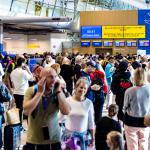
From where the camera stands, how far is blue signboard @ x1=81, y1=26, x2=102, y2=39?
3080 centimetres

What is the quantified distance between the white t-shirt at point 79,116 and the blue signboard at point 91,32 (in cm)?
2596

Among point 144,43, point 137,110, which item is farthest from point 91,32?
point 137,110

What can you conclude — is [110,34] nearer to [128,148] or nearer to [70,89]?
[70,89]

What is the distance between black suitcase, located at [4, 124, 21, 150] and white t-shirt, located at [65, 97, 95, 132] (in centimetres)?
194

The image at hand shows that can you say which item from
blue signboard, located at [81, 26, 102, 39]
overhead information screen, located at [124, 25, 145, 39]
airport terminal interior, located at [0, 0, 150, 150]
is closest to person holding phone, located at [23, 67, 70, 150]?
airport terminal interior, located at [0, 0, 150, 150]

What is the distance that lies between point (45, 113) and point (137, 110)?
234 centimetres

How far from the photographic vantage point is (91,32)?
3098 centimetres

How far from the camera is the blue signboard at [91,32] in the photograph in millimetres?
30797

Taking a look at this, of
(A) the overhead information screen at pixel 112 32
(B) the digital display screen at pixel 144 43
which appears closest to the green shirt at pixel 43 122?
(B) the digital display screen at pixel 144 43

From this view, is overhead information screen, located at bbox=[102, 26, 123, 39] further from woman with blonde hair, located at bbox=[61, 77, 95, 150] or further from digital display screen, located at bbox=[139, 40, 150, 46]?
woman with blonde hair, located at bbox=[61, 77, 95, 150]

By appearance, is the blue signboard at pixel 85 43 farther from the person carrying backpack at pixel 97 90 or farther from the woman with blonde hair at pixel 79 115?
the woman with blonde hair at pixel 79 115

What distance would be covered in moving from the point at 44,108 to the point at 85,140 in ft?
3.35

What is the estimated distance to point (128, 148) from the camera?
254 inches

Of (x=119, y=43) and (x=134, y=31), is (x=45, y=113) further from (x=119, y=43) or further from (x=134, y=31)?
(x=119, y=43)
